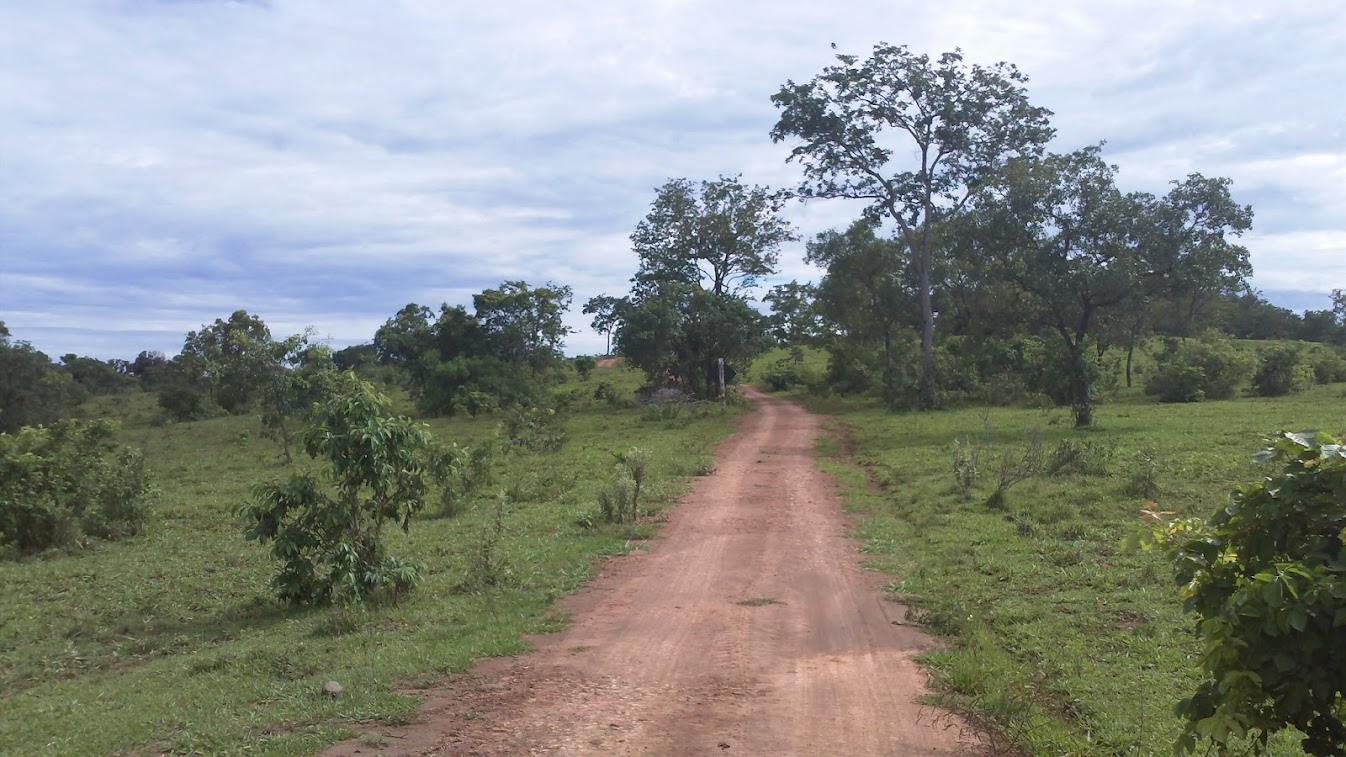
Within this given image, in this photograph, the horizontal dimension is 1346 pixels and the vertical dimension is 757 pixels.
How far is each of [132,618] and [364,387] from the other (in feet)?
11.8

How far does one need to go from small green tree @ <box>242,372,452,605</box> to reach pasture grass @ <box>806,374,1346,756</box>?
17.4ft

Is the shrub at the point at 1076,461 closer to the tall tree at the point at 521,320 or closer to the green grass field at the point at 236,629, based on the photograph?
the green grass field at the point at 236,629

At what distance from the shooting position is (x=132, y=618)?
10.3 m

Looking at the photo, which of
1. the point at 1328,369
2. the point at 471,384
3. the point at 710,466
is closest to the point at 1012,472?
the point at 710,466

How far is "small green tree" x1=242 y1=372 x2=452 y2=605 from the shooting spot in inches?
387

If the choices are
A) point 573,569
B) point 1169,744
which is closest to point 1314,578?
point 1169,744

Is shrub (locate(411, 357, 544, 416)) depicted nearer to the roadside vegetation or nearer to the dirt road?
the roadside vegetation

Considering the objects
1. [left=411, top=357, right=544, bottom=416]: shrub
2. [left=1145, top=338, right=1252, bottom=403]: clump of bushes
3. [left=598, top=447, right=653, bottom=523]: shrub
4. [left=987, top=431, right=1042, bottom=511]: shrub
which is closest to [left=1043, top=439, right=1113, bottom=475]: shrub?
[left=987, top=431, right=1042, bottom=511]: shrub

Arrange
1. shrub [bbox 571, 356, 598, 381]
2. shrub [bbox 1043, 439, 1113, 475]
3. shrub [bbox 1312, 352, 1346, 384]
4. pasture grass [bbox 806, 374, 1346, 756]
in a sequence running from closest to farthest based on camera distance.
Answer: pasture grass [bbox 806, 374, 1346, 756] → shrub [bbox 1043, 439, 1113, 475] → shrub [bbox 1312, 352, 1346, 384] → shrub [bbox 571, 356, 598, 381]

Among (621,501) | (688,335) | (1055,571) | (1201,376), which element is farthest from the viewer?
(688,335)

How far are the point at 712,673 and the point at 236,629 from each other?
5426 millimetres

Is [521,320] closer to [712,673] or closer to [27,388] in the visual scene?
[27,388]

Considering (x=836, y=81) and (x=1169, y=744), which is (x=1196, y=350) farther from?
A: (x=1169, y=744)

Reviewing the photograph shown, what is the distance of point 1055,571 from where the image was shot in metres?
10.0
